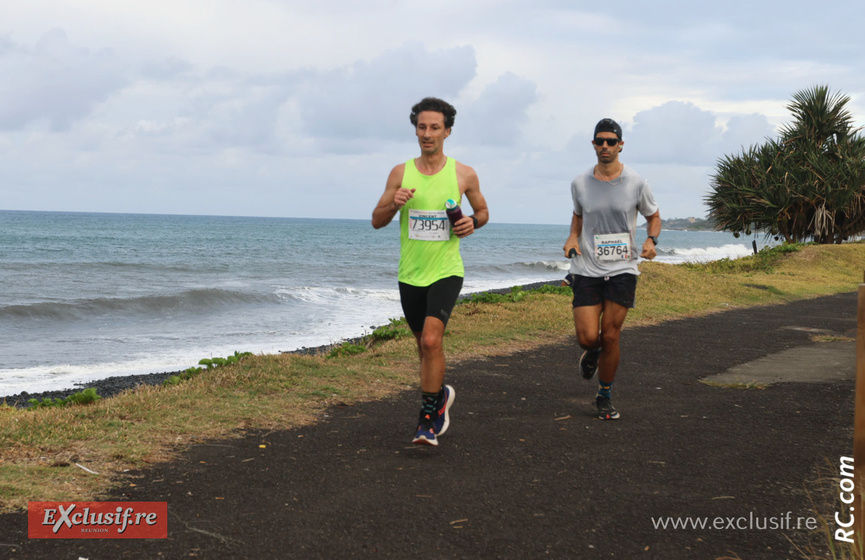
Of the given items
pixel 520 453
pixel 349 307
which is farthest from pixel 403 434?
pixel 349 307

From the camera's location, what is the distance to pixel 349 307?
20.3 meters

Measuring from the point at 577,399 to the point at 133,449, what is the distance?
3475 mm

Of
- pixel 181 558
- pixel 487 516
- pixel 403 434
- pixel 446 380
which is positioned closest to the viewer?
pixel 181 558

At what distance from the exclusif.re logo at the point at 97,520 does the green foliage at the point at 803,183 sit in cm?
2873

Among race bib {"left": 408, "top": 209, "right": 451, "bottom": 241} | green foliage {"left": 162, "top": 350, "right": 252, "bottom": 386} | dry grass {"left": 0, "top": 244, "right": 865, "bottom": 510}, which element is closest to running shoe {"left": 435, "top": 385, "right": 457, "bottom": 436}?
race bib {"left": 408, "top": 209, "right": 451, "bottom": 241}

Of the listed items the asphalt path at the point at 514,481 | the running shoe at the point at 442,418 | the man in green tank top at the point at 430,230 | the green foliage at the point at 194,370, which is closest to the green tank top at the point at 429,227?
the man in green tank top at the point at 430,230

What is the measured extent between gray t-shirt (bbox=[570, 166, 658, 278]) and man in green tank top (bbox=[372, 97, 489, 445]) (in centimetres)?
111

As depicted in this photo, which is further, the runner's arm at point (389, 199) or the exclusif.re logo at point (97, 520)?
the runner's arm at point (389, 199)

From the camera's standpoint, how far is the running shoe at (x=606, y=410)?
5.44 m

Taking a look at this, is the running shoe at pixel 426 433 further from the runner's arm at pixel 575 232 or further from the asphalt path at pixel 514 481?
the runner's arm at pixel 575 232

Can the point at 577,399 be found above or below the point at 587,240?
below

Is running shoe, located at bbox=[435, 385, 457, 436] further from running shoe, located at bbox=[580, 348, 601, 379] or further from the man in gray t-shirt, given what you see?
running shoe, located at bbox=[580, 348, 601, 379]

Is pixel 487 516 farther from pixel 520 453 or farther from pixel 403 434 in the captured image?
pixel 403 434

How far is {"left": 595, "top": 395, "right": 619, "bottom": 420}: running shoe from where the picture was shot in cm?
544
